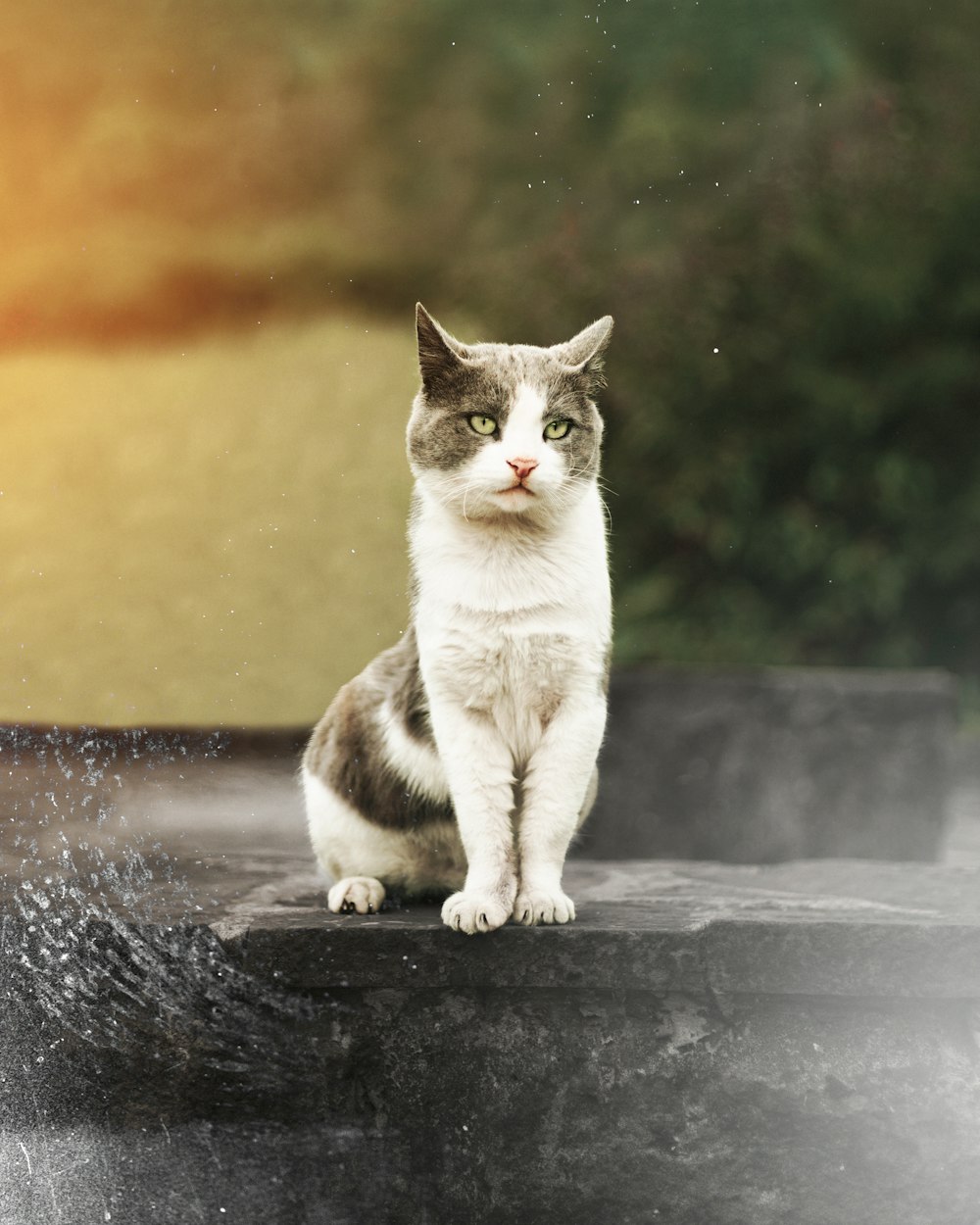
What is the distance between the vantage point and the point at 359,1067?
62.5 inches

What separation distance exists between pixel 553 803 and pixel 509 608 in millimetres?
230

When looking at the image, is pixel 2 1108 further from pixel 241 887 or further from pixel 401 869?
pixel 401 869

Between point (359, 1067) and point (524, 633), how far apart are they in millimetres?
562

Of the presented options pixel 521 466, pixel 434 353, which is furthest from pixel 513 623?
pixel 434 353

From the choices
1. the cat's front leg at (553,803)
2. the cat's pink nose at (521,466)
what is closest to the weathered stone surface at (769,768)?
the cat's front leg at (553,803)

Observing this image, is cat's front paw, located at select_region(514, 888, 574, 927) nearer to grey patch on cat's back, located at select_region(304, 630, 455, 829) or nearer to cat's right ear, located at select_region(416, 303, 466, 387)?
grey patch on cat's back, located at select_region(304, 630, 455, 829)

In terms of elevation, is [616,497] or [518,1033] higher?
[616,497]

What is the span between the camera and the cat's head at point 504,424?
148cm

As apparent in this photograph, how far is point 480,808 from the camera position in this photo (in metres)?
1.51

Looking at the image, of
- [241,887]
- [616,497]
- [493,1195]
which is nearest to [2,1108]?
[241,887]

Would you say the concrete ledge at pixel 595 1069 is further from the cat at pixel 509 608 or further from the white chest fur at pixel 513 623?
the white chest fur at pixel 513 623

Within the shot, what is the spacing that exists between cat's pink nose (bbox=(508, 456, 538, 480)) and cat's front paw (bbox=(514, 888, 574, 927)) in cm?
48

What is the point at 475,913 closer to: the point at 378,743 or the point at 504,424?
the point at 378,743

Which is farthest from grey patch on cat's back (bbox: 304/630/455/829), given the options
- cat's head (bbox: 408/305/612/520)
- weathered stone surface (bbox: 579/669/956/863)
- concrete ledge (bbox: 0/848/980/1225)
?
weathered stone surface (bbox: 579/669/956/863)
